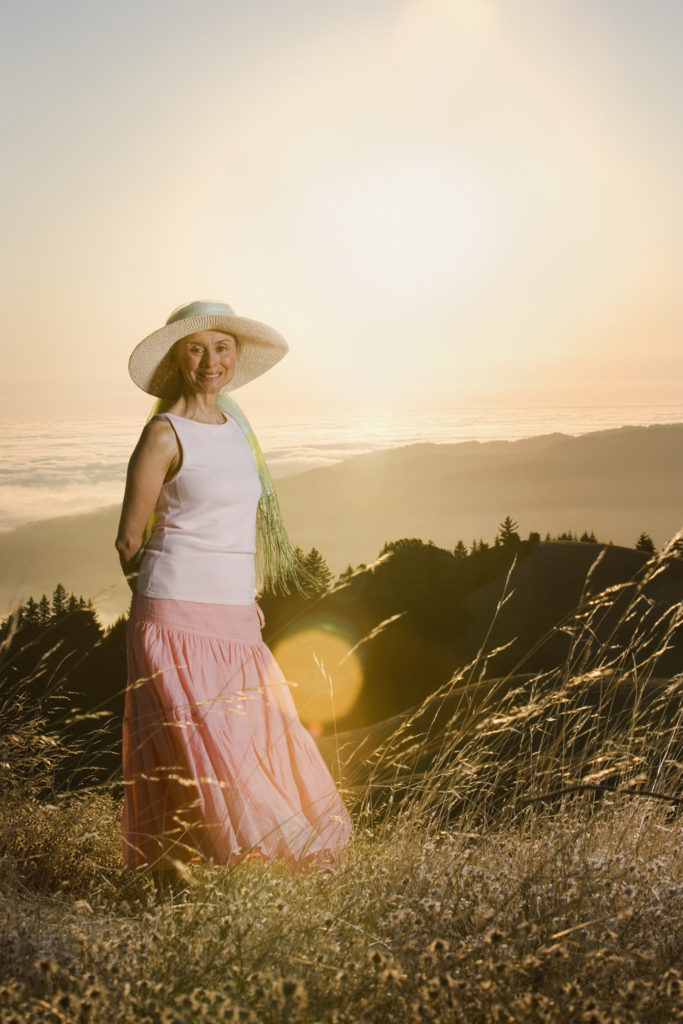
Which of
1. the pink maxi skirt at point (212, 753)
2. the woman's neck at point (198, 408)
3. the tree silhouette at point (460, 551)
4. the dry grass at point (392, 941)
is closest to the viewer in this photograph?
the dry grass at point (392, 941)

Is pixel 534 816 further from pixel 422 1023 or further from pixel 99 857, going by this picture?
pixel 99 857

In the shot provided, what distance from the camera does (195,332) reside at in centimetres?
369

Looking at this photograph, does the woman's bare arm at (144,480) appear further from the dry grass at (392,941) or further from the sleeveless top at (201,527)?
the dry grass at (392,941)

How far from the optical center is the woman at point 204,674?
331 centimetres

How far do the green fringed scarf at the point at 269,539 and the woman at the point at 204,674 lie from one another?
153mm

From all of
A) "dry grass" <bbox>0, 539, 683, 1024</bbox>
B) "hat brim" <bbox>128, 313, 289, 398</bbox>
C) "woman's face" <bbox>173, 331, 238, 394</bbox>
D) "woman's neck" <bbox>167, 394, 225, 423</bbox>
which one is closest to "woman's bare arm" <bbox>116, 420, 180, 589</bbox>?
"woman's neck" <bbox>167, 394, 225, 423</bbox>

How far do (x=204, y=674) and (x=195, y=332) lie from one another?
128 cm

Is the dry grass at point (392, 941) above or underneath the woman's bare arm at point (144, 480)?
underneath

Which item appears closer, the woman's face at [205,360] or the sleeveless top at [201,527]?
the sleeveless top at [201,527]

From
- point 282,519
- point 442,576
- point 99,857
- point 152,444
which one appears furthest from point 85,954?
point 442,576

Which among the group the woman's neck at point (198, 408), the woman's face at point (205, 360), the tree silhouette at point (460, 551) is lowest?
the tree silhouette at point (460, 551)

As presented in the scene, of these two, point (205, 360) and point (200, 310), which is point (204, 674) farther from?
point (200, 310)

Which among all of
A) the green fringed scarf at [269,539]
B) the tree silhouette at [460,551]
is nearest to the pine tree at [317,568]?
the green fringed scarf at [269,539]

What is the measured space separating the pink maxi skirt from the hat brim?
938mm
